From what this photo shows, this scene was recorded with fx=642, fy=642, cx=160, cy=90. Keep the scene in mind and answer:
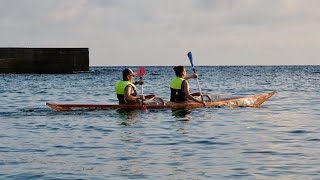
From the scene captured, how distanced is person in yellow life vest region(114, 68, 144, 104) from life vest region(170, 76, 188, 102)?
1.22 metres

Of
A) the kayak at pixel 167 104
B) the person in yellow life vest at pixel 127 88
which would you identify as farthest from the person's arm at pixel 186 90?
the person in yellow life vest at pixel 127 88

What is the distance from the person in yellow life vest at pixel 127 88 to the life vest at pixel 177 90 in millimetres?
1215

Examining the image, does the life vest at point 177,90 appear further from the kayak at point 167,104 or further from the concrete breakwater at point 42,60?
the concrete breakwater at point 42,60

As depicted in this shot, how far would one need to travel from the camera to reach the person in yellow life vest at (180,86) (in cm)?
1980

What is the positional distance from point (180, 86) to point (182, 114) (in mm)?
875

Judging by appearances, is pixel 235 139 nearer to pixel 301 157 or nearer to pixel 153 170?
pixel 301 157

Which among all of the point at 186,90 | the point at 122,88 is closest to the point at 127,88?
the point at 122,88

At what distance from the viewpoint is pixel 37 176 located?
987 centimetres

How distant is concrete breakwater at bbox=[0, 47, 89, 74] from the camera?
81312mm

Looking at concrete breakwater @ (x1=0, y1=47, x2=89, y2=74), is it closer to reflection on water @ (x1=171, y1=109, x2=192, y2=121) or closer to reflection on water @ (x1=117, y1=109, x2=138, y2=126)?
reflection on water @ (x1=171, y1=109, x2=192, y2=121)

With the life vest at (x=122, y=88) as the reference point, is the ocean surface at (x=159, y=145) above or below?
below

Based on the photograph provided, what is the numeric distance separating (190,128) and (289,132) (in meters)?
2.51

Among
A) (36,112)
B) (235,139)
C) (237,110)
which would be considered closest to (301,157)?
(235,139)

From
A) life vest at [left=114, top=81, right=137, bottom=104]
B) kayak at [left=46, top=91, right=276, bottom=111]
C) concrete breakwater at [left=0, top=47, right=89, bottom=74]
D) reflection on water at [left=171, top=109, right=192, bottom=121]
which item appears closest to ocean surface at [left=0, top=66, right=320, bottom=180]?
reflection on water at [left=171, top=109, right=192, bottom=121]
